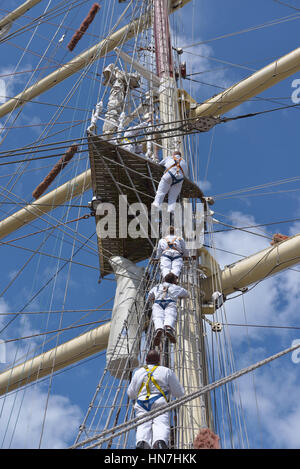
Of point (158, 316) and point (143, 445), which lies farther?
point (158, 316)

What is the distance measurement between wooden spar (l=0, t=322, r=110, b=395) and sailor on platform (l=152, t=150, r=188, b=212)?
104 inches

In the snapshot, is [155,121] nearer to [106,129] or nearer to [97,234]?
[106,129]

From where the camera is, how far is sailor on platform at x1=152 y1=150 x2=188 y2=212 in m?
8.59

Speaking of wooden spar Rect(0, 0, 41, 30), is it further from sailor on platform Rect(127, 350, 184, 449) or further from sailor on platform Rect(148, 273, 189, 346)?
sailor on platform Rect(127, 350, 184, 449)

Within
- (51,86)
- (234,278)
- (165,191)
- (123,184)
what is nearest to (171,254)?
(165,191)

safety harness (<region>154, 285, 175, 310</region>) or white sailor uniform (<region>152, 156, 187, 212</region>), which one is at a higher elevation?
white sailor uniform (<region>152, 156, 187, 212</region>)

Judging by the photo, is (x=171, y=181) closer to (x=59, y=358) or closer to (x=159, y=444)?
(x=59, y=358)

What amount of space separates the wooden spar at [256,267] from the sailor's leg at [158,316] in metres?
3.28

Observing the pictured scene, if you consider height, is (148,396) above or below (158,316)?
below

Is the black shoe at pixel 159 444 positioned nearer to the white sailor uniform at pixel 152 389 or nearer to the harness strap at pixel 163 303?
the white sailor uniform at pixel 152 389

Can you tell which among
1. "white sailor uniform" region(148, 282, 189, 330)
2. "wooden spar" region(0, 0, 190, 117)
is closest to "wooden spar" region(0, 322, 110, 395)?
"white sailor uniform" region(148, 282, 189, 330)

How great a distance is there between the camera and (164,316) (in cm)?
631

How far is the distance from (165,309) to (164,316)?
65 mm

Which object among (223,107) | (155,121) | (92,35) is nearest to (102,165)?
(155,121)
